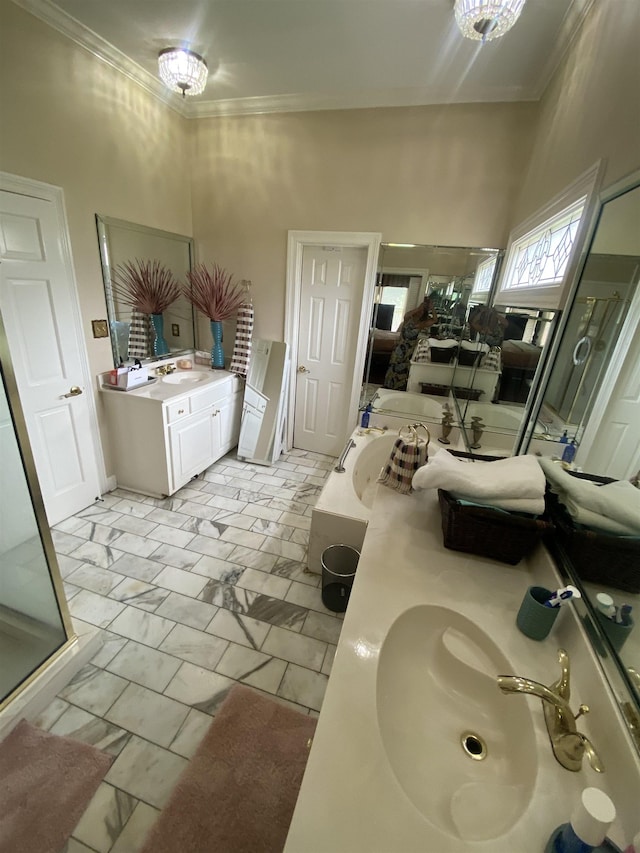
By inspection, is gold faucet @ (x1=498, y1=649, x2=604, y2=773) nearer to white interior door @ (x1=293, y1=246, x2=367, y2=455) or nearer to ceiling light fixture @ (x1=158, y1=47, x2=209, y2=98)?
white interior door @ (x1=293, y1=246, x2=367, y2=455)

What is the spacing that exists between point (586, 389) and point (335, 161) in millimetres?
2707

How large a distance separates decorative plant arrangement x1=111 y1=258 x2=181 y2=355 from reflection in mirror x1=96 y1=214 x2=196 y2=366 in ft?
0.12

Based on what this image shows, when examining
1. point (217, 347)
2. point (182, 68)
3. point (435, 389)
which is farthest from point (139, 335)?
point (435, 389)

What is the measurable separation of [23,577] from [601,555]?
7.19 feet

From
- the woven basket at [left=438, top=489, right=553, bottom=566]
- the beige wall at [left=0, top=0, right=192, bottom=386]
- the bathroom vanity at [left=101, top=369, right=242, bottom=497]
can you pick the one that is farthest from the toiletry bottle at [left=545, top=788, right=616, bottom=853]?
the beige wall at [left=0, top=0, right=192, bottom=386]

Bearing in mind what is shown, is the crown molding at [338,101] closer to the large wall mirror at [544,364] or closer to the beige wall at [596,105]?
the beige wall at [596,105]

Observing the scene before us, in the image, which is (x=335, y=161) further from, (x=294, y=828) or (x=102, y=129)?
(x=294, y=828)

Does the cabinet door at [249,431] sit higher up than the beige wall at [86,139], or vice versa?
the beige wall at [86,139]

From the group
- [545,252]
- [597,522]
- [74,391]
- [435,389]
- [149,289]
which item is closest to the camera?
[597,522]

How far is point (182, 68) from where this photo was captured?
7.06ft

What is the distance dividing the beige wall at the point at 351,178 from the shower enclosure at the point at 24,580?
2434mm

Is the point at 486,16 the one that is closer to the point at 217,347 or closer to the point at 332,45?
the point at 332,45

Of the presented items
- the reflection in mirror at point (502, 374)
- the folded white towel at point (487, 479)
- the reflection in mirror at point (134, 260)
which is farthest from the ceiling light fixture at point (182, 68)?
the folded white towel at point (487, 479)

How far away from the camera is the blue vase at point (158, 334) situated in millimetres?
3015
